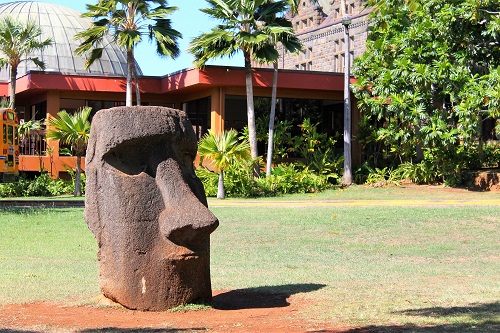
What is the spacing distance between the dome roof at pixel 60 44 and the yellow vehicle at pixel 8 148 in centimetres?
1813

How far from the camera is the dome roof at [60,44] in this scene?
45781 millimetres

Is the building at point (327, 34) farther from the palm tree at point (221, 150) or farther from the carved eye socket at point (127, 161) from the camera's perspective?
the carved eye socket at point (127, 161)

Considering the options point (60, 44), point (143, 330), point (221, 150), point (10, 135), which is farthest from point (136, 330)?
point (60, 44)

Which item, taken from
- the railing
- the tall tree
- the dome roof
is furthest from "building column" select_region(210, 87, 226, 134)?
the dome roof

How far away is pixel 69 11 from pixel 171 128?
46469mm

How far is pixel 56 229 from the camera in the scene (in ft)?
56.7

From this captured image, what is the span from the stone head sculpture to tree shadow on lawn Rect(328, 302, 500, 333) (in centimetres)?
201

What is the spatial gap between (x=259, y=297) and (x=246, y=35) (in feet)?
66.9

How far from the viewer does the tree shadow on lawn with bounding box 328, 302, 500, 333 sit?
702 cm

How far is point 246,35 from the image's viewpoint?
29047 millimetres

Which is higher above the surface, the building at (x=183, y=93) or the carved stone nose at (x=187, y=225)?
the building at (x=183, y=93)

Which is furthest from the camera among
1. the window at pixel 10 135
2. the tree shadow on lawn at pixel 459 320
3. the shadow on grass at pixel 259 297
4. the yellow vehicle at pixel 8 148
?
the window at pixel 10 135

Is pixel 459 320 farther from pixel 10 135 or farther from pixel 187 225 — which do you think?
pixel 10 135

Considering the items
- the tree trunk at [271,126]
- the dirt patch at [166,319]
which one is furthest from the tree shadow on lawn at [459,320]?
the tree trunk at [271,126]
